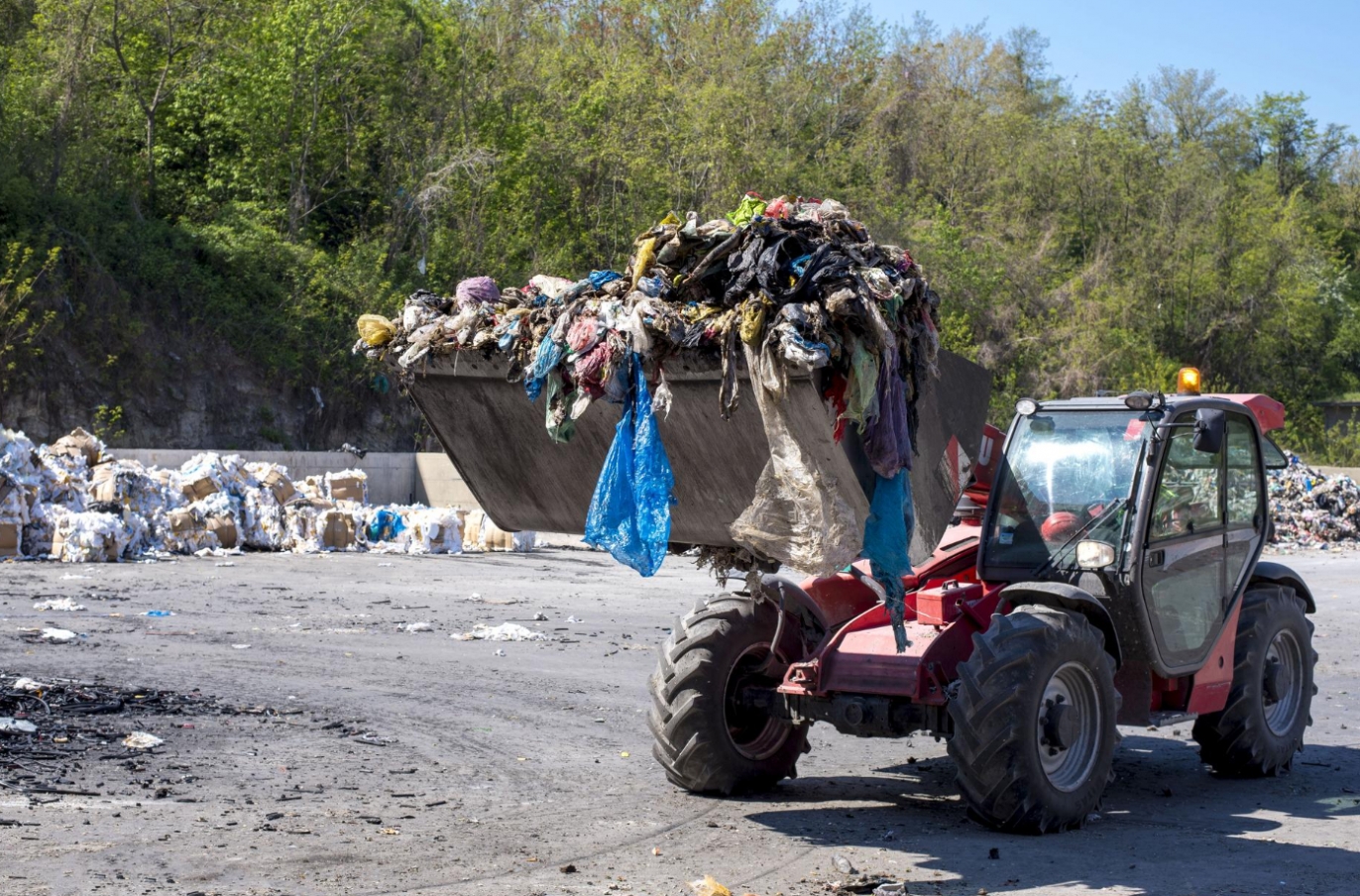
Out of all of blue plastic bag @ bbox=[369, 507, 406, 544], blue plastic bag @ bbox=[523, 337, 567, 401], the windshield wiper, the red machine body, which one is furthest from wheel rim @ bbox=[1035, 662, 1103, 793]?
blue plastic bag @ bbox=[369, 507, 406, 544]

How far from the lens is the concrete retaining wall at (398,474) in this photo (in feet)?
81.1

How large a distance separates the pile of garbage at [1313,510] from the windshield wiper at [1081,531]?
2179 cm

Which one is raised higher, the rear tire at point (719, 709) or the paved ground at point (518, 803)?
the rear tire at point (719, 709)

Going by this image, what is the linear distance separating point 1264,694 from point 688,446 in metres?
4.25

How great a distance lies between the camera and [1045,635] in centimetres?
628

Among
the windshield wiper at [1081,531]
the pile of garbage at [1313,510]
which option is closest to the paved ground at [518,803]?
the windshield wiper at [1081,531]

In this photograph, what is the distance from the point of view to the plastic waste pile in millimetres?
5199

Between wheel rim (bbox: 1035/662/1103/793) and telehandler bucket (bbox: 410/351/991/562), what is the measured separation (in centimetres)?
112

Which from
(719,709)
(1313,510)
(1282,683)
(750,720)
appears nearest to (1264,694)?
(1282,683)

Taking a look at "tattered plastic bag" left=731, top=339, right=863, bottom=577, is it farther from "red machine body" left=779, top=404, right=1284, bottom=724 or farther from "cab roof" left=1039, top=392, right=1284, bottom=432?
"cab roof" left=1039, top=392, right=1284, bottom=432

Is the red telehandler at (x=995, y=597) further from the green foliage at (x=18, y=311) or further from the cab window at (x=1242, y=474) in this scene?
the green foliage at (x=18, y=311)

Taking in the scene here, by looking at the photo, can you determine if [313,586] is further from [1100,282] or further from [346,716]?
[1100,282]

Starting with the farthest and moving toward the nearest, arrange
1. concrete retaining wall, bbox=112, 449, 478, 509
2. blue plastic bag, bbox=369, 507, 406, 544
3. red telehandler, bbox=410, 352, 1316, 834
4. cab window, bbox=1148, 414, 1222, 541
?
concrete retaining wall, bbox=112, 449, 478, 509
blue plastic bag, bbox=369, 507, 406, 544
cab window, bbox=1148, 414, 1222, 541
red telehandler, bbox=410, 352, 1316, 834

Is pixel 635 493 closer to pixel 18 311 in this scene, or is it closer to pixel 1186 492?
pixel 1186 492
